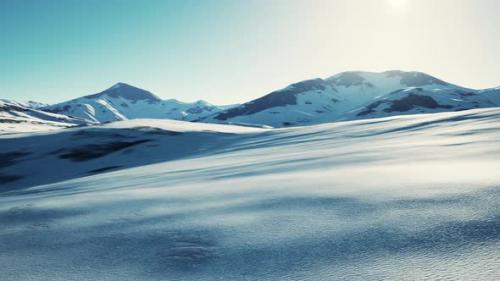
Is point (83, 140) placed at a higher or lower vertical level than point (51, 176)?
higher

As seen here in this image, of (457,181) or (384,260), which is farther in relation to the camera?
(457,181)

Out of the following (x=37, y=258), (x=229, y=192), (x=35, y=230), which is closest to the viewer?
(x=37, y=258)

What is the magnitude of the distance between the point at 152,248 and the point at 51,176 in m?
31.0

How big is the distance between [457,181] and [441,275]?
3.43 m

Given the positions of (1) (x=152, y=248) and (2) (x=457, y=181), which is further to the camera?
(2) (x=457, y=181)

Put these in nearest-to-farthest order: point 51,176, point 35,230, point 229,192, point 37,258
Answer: point 37,258, point 35,230, point 229,192, point 51,176

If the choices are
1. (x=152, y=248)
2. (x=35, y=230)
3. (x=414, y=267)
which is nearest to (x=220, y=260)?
(x=152, y=248)

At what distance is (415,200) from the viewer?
16.8ft

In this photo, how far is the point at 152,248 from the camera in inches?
178

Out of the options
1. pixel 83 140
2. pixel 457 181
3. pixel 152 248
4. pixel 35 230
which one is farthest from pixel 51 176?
pixel 457 181

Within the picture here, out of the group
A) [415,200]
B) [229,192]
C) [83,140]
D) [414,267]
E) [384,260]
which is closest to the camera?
[414,267]

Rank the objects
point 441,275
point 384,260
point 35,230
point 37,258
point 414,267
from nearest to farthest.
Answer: point 441,275
point 414,267
point 384,260
point 37,258
point 35,230

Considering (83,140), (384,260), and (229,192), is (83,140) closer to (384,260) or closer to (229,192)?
(229,192)

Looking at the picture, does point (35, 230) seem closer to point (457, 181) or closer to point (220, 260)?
point (220, 260)
